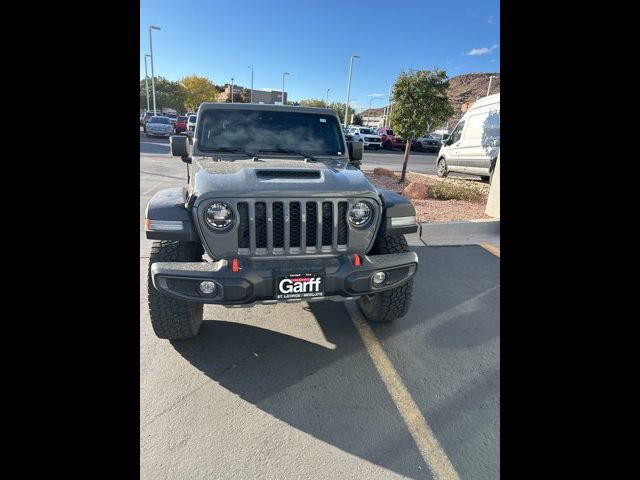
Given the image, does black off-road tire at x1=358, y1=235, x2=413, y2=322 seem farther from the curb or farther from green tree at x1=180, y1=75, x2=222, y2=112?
green tree at x1=180, y1=75, x2=222, y2=112

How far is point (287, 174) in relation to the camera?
2621mm

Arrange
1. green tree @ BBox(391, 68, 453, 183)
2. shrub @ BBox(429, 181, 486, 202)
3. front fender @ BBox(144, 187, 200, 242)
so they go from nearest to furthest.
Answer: front fender @ BBox(144, 187, 200, 242) → shrub @ BBox(429, 181, 486, 202) → green tree @ BBox(391, 68, 453, 183)

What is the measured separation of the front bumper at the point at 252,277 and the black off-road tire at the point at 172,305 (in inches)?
10.4

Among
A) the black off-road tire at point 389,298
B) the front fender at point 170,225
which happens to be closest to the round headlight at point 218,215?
the front fender at point 170,225

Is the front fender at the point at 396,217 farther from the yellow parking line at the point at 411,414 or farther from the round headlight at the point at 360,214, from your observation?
the yellow parking line at the point at 411,414

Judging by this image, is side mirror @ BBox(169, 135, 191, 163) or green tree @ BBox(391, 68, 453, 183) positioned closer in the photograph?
side mirror @ BBox(169, 135, 191, 163)

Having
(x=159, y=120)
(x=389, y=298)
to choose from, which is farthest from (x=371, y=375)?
(x=159, y=120)

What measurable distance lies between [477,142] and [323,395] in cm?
1097

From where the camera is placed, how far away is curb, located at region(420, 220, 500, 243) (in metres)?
6.45

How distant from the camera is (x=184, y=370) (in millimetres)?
2609

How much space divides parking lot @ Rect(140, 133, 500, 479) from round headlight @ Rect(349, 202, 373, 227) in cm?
111

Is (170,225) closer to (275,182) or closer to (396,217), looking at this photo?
(275,182)

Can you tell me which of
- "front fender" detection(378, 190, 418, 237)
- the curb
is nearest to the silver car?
the curb
